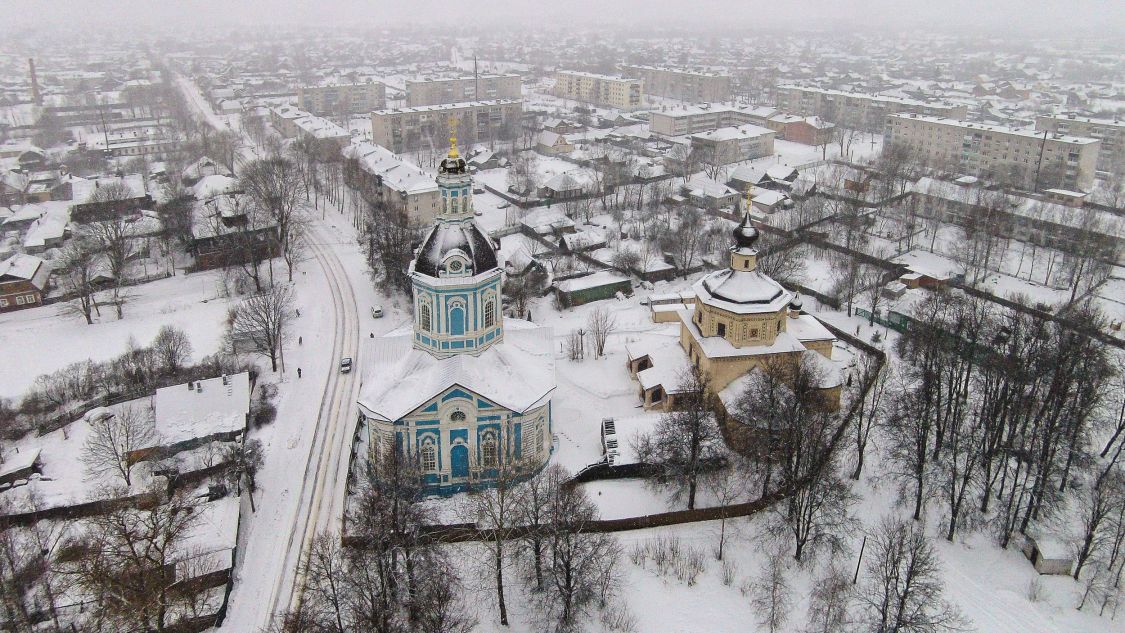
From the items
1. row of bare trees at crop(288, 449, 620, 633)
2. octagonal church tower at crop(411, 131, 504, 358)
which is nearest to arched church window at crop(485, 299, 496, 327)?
octagonal church tower at crop(411, 131, 504, 358)

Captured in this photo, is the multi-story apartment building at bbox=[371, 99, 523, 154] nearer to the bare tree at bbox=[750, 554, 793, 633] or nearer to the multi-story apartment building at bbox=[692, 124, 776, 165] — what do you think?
the multi-story apartment building at bbox=[692, 124, 776, 165]

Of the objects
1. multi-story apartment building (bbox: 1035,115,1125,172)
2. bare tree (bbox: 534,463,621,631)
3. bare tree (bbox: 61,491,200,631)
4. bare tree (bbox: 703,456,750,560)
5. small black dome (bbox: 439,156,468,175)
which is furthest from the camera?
multi-story apartment building (bbox: 1035,115,1125,172)

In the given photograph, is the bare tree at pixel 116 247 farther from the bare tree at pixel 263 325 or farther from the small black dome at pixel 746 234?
the small black dome at pixel 746 234

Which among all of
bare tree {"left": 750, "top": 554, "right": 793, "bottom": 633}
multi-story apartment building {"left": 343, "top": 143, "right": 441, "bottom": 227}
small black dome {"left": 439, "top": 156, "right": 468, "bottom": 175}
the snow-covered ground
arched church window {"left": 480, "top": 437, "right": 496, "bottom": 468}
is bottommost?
the snow-covered ground

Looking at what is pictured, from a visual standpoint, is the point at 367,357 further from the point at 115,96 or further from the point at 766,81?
the point at 766,81

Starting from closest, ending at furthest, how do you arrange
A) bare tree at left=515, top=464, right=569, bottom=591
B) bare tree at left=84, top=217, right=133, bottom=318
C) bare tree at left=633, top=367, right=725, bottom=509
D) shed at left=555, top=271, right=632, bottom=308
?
bare tree at left=515, top=464, right=569, bottom=591 < bare tree at left=633, top=367, right=725, bottom=509 < shed at left=555, top=271, right=632, bottom=308 < bare tree at left=84, top=217, right=133, bottom=318

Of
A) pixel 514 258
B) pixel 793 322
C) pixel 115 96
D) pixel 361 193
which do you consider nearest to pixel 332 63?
pixel 115 96

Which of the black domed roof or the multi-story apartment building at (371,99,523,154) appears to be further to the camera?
the multi-story apartment building at (371,99,523,154)

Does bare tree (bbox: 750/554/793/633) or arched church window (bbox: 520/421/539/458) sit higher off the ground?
arched church window (bbox: 520/421/539/458)
